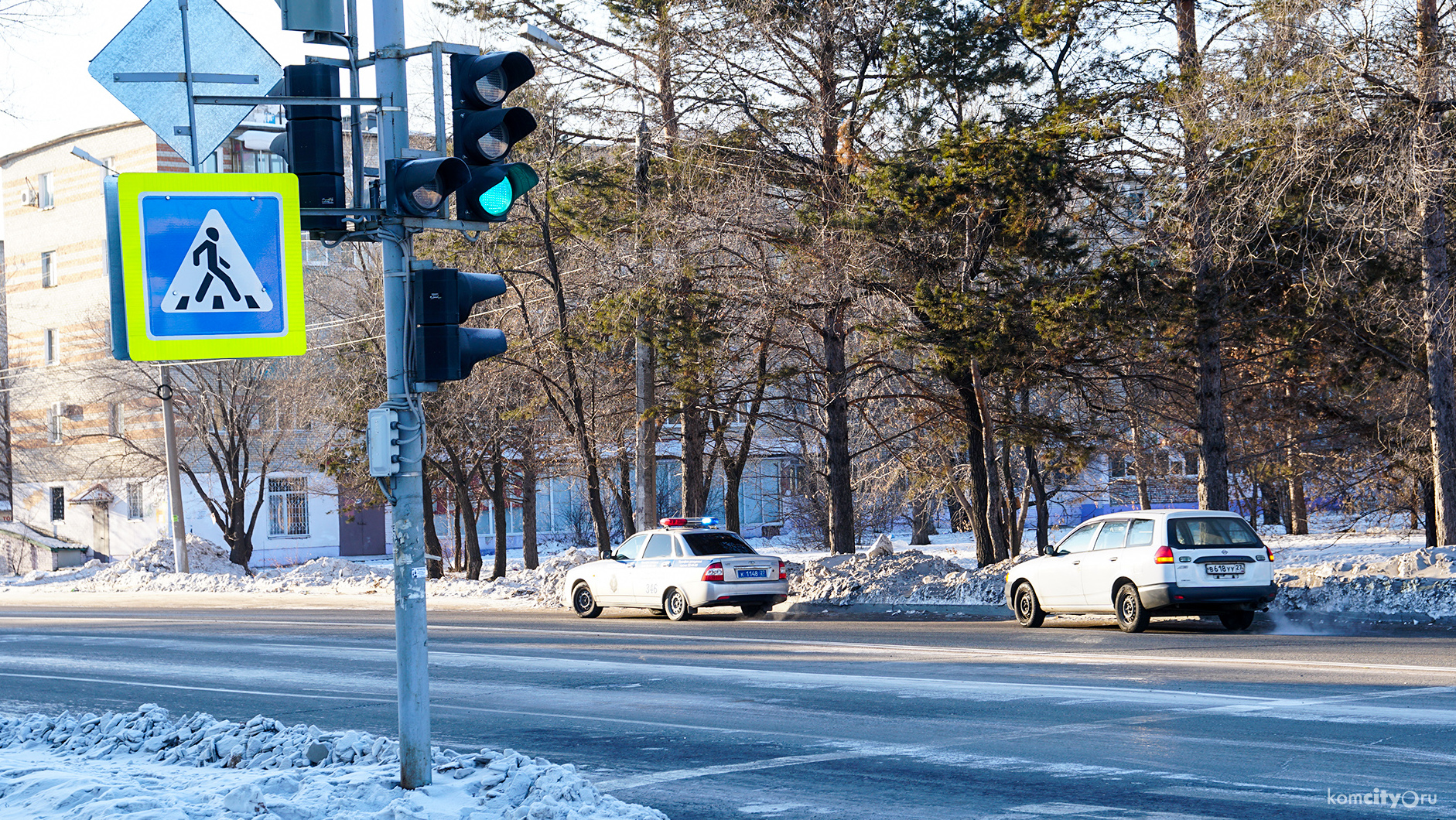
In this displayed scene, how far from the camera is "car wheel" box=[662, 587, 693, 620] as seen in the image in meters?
20.6

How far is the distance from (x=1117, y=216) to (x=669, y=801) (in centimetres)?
1714

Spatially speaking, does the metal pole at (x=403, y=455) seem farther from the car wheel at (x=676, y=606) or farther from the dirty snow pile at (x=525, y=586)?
the dirty snow pile at (x=525, y=586)

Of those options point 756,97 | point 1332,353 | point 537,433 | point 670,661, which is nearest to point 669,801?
point 670,661

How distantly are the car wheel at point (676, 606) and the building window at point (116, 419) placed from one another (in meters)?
31.7

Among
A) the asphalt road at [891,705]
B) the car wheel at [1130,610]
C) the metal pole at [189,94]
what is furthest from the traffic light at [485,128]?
the car wheel at [1130,610]

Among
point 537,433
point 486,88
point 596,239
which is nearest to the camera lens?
point 486,88

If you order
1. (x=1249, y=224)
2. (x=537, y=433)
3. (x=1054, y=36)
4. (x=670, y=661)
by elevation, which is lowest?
(x=670, y=661)

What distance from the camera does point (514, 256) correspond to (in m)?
27.8

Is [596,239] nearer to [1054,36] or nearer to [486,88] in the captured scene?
[1054,36]

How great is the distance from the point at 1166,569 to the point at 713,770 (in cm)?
974

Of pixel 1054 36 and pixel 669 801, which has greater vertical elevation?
pixel 1054 36

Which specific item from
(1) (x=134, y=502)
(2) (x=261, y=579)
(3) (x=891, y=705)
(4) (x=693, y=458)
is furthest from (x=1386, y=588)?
(1) (x=134, y=502)

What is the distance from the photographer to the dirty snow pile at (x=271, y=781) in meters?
6.43

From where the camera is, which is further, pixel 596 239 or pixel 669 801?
pixel 596 239
